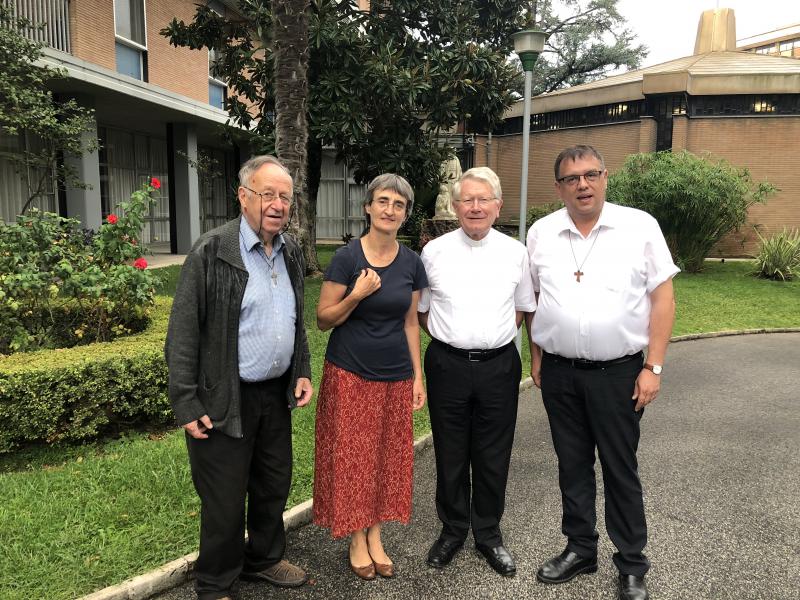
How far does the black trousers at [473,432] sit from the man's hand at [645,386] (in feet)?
1.94

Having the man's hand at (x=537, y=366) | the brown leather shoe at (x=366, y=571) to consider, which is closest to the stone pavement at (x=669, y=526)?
the brown leather shoe at (x=366, y=571)

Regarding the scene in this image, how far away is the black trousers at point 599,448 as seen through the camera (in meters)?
2.96

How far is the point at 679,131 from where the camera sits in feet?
67.1

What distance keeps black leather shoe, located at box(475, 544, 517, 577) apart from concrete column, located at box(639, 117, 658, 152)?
2054 cm

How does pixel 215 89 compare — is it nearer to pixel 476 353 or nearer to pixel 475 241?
→ pixel 475 241

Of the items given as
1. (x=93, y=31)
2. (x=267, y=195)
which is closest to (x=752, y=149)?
(x=93, y=31)

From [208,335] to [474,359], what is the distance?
4.32 ft

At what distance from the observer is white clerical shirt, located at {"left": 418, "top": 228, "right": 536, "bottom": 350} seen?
3.04 m

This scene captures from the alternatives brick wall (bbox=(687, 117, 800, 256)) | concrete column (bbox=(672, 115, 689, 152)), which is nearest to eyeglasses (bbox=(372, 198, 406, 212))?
brick wall (bbox=(687, 117, 800, 256))

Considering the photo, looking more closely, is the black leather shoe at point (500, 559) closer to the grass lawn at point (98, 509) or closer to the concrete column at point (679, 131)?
the grass lawn at point (98, 509)

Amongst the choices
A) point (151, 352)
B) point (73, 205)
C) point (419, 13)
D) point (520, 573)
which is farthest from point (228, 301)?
point (73, 205)

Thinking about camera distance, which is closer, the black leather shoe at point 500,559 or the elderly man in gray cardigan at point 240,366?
the elderly man in gray cardigan at point 240,366

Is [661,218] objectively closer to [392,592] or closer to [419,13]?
[419,13]

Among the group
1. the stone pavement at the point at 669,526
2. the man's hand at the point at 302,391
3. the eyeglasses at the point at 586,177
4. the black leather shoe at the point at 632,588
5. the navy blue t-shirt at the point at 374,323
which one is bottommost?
the stone pavement at the point at 669,526
